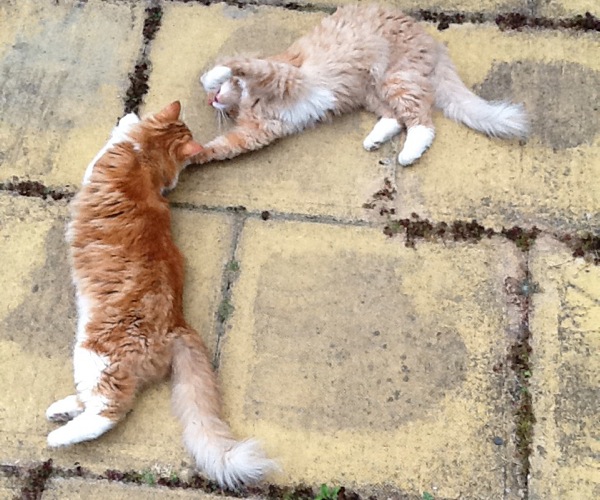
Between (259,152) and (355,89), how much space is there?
1.78 feet

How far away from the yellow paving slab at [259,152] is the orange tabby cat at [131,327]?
42 cm

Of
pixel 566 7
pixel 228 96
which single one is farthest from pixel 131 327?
pixel 566 7

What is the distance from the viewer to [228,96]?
337cm

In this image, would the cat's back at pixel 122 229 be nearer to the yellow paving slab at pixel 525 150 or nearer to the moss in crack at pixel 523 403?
the yellow paving slab at pixel 525 150

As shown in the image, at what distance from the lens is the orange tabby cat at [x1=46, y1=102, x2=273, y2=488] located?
268 centimetres

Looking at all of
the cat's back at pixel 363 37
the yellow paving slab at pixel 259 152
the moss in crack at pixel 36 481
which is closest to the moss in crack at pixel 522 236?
the yellow paving slab at pixel 259 152

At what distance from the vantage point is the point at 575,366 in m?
2.89

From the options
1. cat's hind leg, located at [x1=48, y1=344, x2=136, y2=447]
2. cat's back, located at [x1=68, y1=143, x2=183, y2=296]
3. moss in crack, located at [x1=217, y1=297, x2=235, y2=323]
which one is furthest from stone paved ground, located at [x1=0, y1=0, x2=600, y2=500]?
cat's back, located at [x1=68, y1=143, x2=183, y2=296]

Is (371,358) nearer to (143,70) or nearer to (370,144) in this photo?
(370,144)

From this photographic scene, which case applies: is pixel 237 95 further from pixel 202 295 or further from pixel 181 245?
pixel 202 295

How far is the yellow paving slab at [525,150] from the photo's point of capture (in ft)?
10.6

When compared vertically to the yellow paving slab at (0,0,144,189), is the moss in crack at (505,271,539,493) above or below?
below

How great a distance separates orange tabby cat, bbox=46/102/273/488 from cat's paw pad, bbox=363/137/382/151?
988mm

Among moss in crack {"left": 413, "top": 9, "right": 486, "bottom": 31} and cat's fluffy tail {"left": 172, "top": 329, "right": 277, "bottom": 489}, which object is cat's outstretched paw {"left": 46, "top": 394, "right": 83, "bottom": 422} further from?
moss in crack {"left": 413, "top": 9, "right": 486, "bottom": 31}
